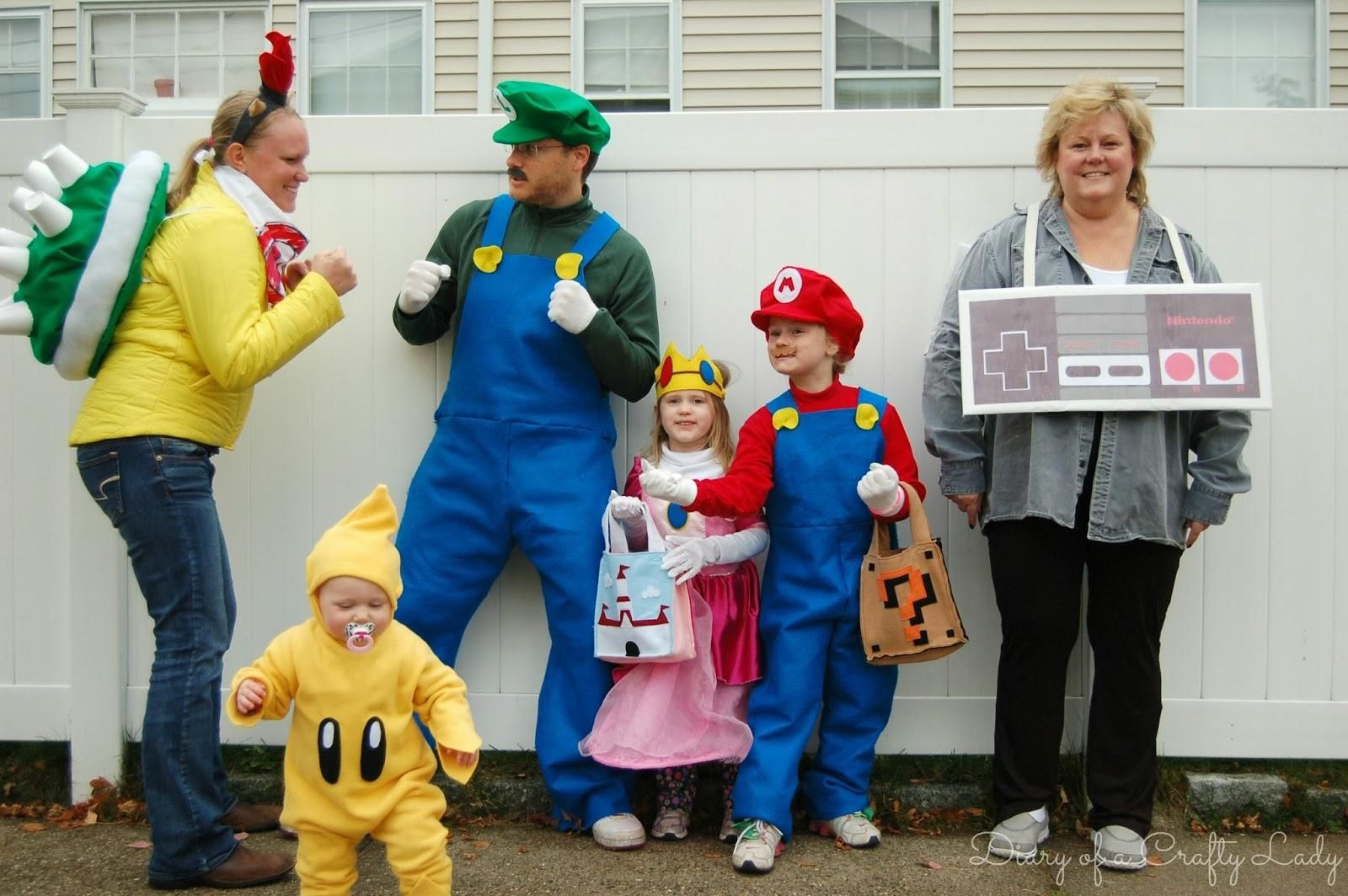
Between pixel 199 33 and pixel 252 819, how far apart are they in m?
6.49

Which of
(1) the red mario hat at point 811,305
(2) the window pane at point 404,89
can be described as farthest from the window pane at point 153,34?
(1) the red mario hat at point 811,305

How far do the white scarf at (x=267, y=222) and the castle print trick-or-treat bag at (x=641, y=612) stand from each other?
115 centimetres

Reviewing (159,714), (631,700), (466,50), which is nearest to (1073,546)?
(631,700)

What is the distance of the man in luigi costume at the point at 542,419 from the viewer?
3395 millimetres

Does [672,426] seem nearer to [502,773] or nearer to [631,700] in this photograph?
[631,700]

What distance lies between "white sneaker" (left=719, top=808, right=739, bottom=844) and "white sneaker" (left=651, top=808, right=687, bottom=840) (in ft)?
0.36

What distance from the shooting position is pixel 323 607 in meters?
2.70

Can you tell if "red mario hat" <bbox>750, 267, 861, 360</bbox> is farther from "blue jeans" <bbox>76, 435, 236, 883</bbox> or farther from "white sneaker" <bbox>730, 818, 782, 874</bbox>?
"blue jeans" <bbox>76, 435, 236, 883</bbox>

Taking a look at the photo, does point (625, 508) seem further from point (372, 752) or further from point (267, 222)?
point (267, 222)

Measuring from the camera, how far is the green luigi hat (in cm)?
335

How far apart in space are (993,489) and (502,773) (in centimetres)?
165

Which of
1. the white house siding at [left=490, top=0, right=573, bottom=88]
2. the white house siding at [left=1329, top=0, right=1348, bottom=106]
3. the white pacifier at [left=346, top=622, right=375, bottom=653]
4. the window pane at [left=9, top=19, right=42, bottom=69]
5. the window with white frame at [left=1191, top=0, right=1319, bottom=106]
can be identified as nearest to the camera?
the white pacifier at [left=346, top=622, right=375, bottom=653]

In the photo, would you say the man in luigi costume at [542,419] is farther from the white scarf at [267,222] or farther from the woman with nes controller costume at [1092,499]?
the woman with nes controller costume at [1092,499]

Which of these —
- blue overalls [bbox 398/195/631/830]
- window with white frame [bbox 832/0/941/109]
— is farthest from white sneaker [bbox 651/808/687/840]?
window with white frame [bbox 832/0/941/109]
